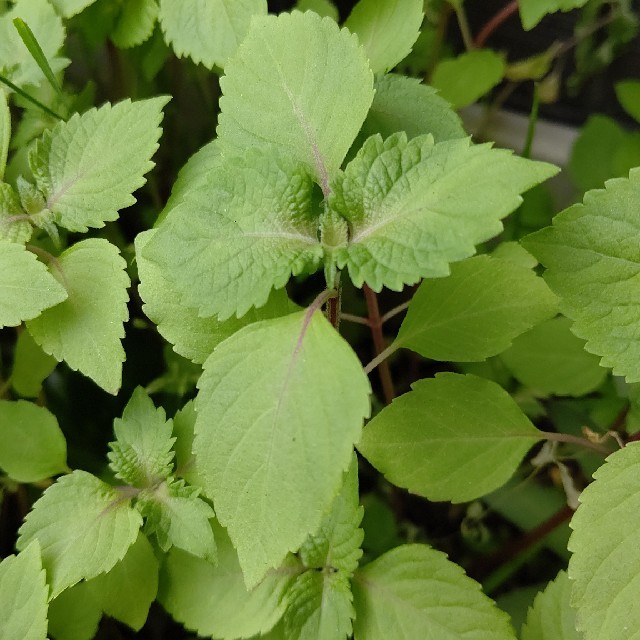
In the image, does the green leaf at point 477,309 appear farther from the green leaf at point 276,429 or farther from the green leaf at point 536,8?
the green leaf at point 536,8

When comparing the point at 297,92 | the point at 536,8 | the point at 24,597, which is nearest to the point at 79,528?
the point at 24,597

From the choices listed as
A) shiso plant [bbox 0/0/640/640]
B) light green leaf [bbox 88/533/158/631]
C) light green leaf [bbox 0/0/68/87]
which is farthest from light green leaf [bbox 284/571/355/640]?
light green leaf [bbox 0/0/68/87]

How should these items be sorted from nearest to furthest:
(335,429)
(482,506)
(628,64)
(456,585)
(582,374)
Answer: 1. (335,429)
2. (456,585)
3. (582,374)
4. (482,506)
5. (628,64)

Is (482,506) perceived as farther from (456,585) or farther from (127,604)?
(127,604)

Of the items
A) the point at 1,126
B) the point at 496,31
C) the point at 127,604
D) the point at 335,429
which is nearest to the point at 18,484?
the point at 127,604

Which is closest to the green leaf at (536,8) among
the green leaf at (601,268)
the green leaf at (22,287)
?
the green leaf at (601,268)

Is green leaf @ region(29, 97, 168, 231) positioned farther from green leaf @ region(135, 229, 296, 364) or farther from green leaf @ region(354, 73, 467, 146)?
green leaf @ region(354, 73, 467, 146)
